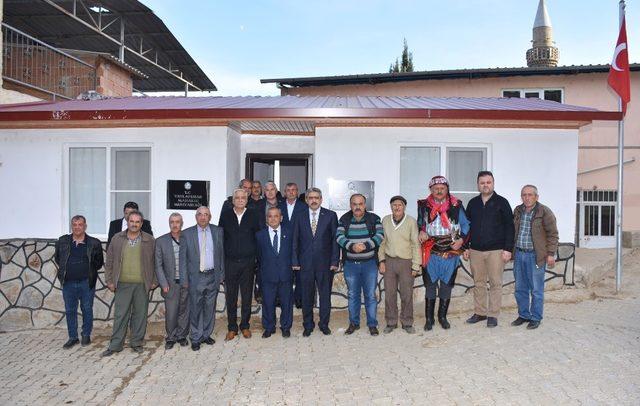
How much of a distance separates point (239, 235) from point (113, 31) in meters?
11.5

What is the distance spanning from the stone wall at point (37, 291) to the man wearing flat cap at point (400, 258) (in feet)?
4.11

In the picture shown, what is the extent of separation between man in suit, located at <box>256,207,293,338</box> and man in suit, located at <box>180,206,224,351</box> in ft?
1.66

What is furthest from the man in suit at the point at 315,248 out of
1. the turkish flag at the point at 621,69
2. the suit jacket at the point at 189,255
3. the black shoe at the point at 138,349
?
the turkish flag at the point at 621,69

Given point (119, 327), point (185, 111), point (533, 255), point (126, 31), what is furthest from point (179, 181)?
point (126, 31)

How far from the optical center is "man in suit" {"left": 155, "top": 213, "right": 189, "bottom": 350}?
20.2 feet

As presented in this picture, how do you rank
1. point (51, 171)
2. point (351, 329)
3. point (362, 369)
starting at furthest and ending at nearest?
point (51, 171)
point (351, 329)
point (362, 369)

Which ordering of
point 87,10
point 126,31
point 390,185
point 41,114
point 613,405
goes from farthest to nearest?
1. point 126,31
2. point 87,10
3. point 390,185
4. point 41,114
5. point 613,405

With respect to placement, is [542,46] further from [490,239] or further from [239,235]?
[239,235]

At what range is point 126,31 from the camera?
15.3 meters

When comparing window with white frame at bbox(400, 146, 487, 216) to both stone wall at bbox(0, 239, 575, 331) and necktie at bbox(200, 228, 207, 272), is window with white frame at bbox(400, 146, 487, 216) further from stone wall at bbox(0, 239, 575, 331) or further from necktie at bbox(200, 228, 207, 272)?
necktie at bbox(200, 228, 207, 272)

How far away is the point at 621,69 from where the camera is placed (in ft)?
27.6

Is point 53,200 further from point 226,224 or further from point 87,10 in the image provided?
point 87,10

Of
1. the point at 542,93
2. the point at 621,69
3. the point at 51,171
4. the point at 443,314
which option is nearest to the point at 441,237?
the point at 443,314

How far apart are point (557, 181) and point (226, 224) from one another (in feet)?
15.8
